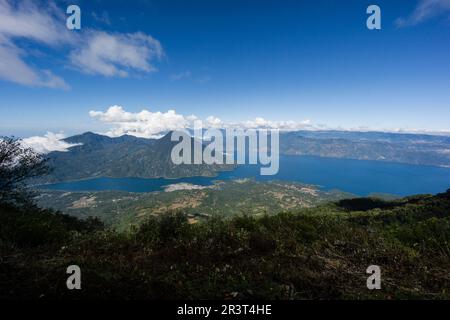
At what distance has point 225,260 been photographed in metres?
6.78

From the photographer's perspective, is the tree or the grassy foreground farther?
the tree

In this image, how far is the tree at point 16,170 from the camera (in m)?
18.2

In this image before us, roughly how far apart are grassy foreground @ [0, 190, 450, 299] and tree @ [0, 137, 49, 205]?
12.5 meters

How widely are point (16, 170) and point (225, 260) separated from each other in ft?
67.1

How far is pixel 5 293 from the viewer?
4.52 metres

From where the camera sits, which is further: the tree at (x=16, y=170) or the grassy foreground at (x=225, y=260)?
the tree at (x=16, y=170)

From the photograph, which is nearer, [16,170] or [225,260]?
[225,260]

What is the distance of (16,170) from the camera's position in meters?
19.1

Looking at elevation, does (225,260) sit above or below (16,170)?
below

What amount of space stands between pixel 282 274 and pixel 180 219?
16.7ft

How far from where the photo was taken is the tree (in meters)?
18.2

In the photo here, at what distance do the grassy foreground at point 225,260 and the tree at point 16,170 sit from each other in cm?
1246
